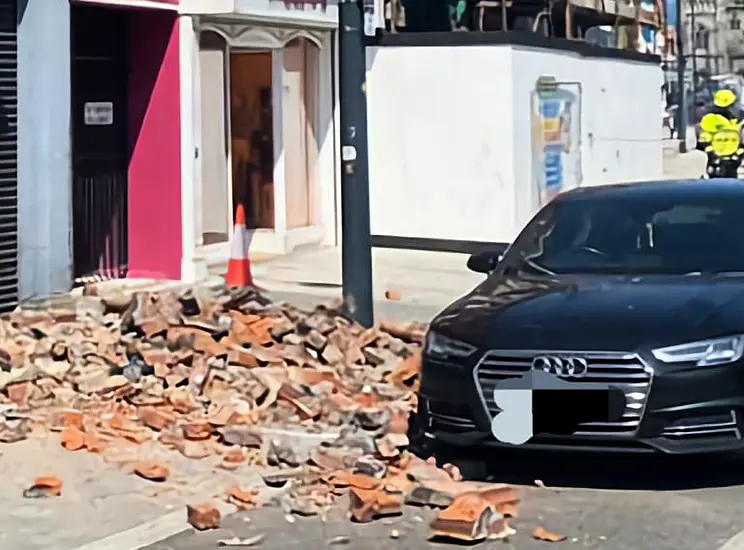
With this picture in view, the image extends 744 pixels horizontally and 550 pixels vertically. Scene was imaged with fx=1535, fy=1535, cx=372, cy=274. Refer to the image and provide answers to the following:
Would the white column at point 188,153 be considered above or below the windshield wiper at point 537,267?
above

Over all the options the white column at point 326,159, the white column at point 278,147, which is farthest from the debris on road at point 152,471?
the white column at point 326,159

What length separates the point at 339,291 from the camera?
14.0 m

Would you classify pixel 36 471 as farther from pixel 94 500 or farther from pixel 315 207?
pixel 315 207

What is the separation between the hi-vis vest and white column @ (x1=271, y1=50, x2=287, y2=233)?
7.85 m

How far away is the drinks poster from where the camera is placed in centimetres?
1802

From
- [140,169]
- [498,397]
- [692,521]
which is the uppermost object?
[140,169]

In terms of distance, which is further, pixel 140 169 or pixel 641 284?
pixel 140 169

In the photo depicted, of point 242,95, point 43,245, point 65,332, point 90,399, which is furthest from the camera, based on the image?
point 242,95

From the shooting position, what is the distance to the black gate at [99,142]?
13961mm

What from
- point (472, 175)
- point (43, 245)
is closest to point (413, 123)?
point (472, 175)

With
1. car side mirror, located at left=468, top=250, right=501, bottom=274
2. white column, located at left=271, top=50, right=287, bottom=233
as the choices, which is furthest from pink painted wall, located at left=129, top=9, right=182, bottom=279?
car side mirror, located at left=468, top=250, right=501, bottom=274

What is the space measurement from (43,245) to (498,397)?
675cm

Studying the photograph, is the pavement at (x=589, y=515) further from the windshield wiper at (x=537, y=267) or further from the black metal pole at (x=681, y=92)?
the black metal pole at (x=681, y=92)

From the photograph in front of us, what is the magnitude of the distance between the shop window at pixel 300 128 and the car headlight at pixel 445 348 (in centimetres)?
949
